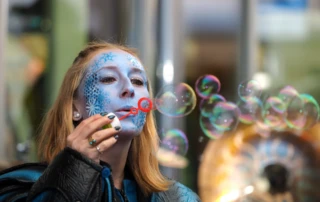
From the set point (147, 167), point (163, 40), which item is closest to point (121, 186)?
point (147, 167)

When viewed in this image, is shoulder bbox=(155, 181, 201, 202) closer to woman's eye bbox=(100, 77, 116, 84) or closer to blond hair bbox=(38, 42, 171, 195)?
blond hair bbox=(38, 42, 171, 195)

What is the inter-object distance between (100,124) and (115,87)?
32 cm

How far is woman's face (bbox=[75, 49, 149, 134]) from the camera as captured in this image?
2.43 m

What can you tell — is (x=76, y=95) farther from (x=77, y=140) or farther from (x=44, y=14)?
(x=44, y=14)

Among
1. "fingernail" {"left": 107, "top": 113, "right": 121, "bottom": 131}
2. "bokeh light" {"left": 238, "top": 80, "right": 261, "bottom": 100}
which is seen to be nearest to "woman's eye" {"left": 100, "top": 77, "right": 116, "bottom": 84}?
"fingernail" {"left": 107, "top": 113, "right": 121, "bottom": 131}

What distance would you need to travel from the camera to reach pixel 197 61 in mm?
5789

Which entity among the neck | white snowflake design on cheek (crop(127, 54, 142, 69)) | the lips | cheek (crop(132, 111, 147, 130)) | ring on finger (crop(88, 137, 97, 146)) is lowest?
the neck

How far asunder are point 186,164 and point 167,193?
110 inches

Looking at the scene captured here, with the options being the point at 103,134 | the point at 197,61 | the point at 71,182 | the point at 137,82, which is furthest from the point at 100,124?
the point at 197,61

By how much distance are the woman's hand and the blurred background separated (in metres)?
2.59

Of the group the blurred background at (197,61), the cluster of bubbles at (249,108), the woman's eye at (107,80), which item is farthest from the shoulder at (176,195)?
the blurred background at (197,61)

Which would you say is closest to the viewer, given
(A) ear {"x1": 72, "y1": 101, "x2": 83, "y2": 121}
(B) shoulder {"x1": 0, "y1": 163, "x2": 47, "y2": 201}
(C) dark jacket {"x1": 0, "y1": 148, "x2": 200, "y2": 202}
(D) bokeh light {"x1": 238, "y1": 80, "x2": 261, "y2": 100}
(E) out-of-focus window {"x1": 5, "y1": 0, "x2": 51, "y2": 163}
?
(C) dark jacket {"x1": 0, "y1": 148, "x2": 200, "y2": 202}

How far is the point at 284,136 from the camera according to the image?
5215mm

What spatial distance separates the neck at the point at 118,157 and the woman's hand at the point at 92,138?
26cm
